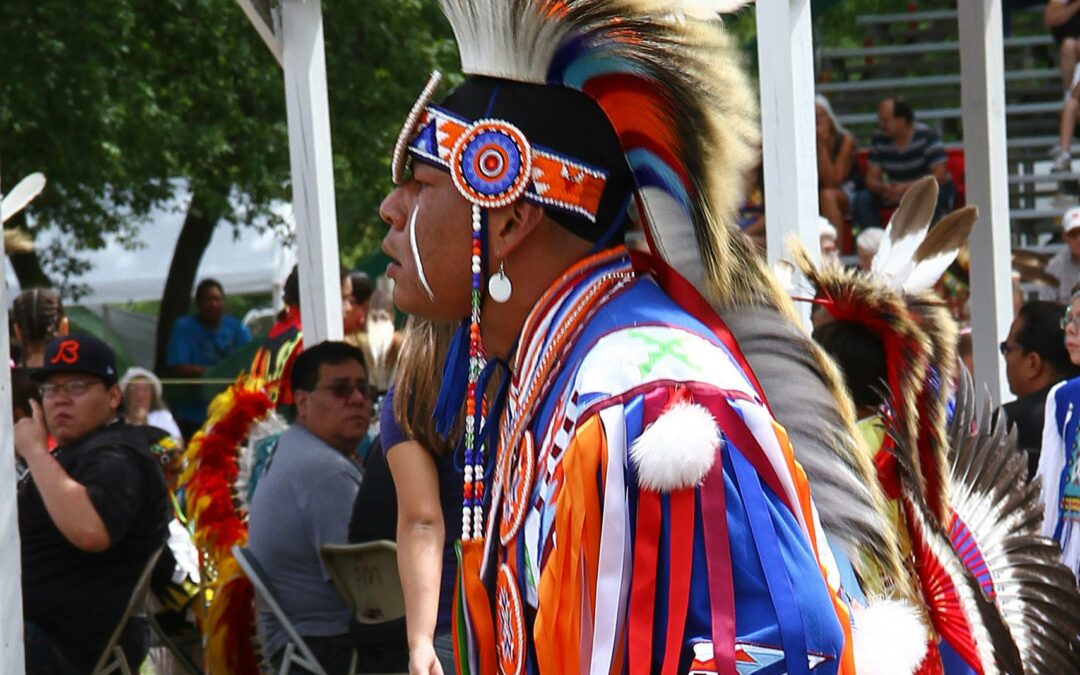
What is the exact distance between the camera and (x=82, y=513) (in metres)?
4.69

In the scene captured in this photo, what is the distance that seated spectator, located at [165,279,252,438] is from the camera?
11227 millimetres

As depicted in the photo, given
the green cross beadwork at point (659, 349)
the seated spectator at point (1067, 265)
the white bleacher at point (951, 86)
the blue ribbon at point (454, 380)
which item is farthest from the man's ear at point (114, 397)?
the white bleacher at point (951, 86)

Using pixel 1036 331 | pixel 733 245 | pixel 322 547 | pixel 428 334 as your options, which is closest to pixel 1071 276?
pixel 1036 331

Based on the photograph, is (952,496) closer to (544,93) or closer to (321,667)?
(544,93)

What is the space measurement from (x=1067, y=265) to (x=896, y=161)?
2.14 meters

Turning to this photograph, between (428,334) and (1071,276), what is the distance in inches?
224

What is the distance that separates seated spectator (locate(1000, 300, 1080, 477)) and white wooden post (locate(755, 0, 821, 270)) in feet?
3.95

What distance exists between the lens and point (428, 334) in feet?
11.5

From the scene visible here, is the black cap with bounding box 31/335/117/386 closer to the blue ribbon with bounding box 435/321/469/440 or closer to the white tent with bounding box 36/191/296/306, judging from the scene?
the blue ribbon with bounding box 435/321/469/440

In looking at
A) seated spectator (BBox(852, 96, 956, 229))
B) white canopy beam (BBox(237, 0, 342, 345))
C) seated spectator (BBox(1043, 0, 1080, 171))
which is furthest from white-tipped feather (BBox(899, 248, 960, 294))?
seated spectator (BBox(1043, 0, 1080, 171))

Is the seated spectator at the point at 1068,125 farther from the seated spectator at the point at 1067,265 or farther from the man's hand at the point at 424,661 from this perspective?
the man's hand at the point at 424,661

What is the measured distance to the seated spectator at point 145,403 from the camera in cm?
882

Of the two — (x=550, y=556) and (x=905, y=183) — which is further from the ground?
(x=905, y=183)

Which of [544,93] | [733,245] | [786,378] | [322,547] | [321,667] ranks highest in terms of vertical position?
[544,93]
